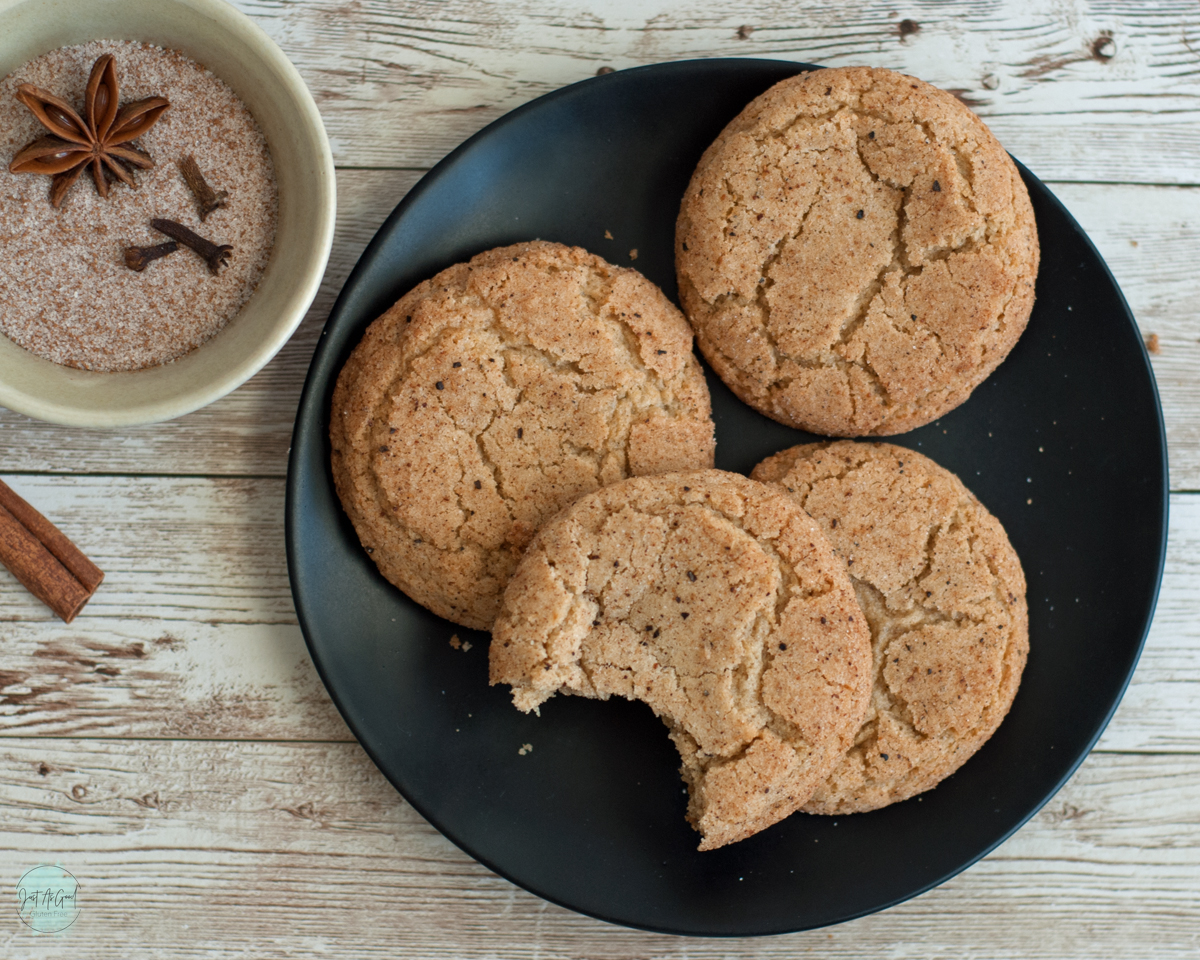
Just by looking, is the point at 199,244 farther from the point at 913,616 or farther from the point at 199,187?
the point at 913,616

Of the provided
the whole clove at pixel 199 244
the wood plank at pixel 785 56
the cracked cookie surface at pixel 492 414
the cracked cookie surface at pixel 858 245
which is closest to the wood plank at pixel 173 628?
the cracked cookie surface at pixel 492 414

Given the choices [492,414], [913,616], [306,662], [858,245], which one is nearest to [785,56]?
[858,245]

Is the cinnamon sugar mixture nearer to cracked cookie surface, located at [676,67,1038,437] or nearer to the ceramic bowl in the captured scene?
the ceramic bowl

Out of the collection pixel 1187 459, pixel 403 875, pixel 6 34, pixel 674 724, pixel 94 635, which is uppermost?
pixel 6 34

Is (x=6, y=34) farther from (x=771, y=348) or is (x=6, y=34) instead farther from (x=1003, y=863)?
(x=1003, y=863)

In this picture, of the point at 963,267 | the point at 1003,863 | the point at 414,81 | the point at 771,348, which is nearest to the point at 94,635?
the point at 414,81
